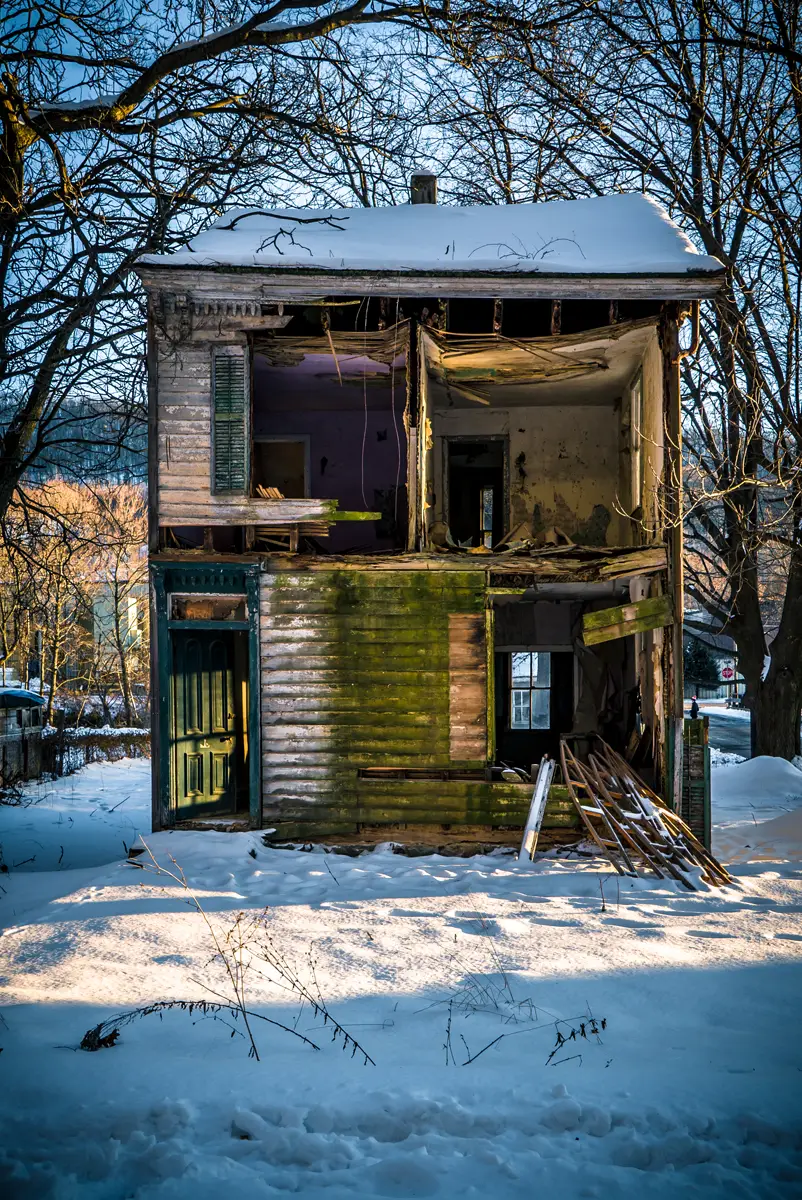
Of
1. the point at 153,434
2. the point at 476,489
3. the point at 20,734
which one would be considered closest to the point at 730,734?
the point at 476,489

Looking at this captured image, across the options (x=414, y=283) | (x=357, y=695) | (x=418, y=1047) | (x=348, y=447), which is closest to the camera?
(x=418, y=1047)

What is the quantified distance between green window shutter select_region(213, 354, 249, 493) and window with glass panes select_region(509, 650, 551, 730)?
776 centimetres

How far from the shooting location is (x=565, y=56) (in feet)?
56.4

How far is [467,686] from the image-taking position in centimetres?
1092

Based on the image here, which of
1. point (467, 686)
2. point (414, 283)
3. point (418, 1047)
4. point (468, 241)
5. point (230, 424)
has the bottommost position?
point (418, 1047)

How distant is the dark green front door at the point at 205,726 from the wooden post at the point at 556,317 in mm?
6316

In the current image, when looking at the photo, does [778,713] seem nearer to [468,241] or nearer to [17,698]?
[468,241]

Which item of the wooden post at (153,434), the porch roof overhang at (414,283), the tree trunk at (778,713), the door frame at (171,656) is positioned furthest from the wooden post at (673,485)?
the tree trunk at (778,713)

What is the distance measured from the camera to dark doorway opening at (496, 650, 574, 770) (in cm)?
1620

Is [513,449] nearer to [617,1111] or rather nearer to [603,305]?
[603,305]

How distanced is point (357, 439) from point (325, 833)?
711 cm

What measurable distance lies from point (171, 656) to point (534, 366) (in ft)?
21.7

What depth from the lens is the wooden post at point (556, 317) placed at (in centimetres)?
1059

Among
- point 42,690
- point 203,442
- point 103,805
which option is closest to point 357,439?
point 203,442
